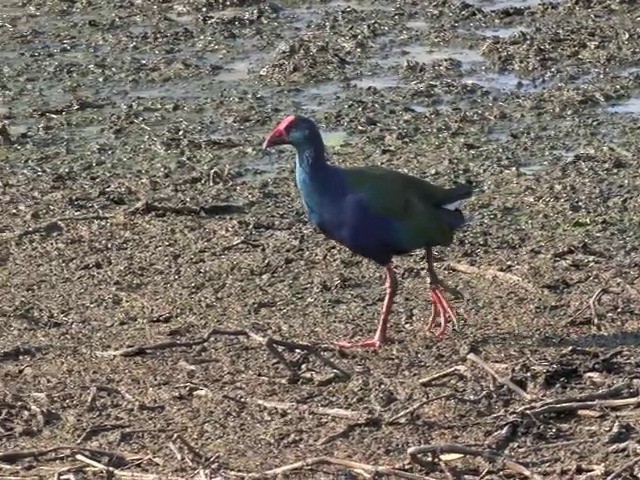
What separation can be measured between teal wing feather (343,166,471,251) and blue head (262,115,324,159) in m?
0.17

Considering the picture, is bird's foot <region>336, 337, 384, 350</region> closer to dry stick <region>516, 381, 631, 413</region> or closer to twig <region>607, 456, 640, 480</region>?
dry stick <region>516, 381, 631, 413</region>

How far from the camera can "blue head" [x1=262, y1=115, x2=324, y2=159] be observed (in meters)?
7.12

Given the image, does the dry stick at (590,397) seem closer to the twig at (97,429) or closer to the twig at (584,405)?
the twig at (584,405)

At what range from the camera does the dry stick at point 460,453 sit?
5484mm

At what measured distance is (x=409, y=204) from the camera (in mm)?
7055

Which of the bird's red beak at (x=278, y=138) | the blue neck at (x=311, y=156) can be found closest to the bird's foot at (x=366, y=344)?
the blue neck at (x=311, y=156)

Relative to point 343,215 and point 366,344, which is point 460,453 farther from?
point 343,215

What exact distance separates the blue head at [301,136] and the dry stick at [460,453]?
6.28 ft

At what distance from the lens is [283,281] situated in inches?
313

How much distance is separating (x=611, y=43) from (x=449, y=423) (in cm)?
622

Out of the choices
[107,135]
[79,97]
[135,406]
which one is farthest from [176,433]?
[79,97]

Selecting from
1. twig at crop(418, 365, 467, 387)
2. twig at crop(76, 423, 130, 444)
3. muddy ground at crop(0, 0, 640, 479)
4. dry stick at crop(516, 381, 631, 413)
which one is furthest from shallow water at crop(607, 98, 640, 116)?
twig at crop(76, 423, 130, 444)

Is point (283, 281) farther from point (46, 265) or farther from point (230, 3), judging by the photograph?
point (230, 3)

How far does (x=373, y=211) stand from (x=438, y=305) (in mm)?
551
